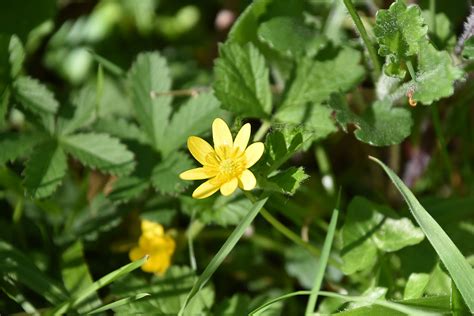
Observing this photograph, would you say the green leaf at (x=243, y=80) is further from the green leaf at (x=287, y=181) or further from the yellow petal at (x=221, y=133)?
the green leaf at (x=287, y=181)

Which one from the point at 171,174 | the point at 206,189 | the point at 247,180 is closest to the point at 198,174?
the point at 206,189

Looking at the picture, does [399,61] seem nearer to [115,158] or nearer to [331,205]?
[331,205]

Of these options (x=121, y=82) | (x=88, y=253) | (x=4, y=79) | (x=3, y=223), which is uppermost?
(x=4, y=79)

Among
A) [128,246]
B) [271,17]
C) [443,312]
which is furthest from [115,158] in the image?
[443,312]

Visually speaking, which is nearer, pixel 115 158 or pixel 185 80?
pixel 115 158

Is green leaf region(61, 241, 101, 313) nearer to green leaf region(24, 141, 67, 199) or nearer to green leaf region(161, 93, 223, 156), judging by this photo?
green leaf region(24, 141, 67, 199)

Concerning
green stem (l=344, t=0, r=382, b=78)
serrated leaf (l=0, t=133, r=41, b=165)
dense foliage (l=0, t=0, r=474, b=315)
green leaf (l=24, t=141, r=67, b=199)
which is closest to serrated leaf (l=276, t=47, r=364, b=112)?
dense foliage (l=0, t=0, r=474, b=315)

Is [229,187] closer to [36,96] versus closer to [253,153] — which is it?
[253,153]
